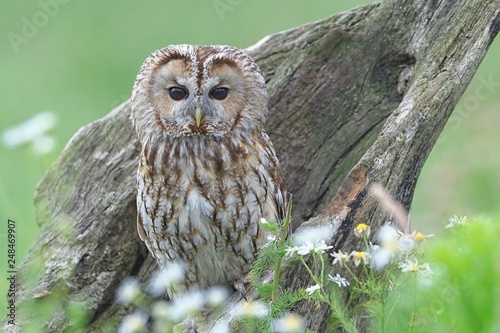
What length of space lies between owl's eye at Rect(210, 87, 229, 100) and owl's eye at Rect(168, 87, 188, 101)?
10cm

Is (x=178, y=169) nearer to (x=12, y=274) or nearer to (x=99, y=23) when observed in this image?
(x=12, y=274)

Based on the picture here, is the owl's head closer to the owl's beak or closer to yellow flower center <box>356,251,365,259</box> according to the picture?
the owl's beak

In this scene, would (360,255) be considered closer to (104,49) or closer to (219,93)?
(219,93)

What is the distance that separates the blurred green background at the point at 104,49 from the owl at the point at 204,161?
3.02m

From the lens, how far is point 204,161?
3.78m

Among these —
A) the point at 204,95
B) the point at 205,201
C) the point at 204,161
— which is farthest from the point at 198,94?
the point at 205,201

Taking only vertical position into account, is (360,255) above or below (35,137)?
below

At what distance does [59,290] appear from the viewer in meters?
4.01

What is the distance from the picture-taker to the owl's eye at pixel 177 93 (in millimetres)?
3740

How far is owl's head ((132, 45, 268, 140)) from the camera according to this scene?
368cm

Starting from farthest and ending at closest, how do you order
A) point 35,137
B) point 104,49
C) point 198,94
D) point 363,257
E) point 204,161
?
point 104,49, point 35,137, point 204,161, point 198,94, point 363,257

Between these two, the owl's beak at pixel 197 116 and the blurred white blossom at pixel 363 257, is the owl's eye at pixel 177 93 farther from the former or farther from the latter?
the blurred white blossom at pixel 363 257

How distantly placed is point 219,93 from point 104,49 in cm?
598

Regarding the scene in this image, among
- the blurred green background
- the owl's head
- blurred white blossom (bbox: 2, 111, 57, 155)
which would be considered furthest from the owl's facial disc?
the blurred green background
